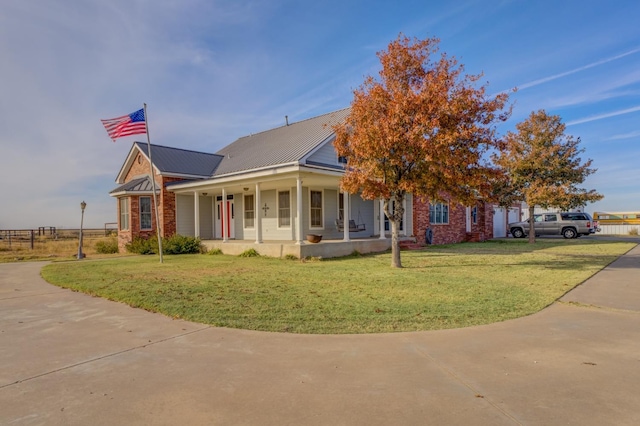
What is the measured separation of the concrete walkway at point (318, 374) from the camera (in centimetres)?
310

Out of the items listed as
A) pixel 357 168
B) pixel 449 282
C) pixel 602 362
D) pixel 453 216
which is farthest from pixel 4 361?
pixel 453 216

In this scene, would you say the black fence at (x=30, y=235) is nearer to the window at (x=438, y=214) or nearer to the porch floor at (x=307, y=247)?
the porch floor at (x=307, y=247)

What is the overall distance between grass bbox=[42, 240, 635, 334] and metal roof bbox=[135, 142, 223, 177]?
8.47 m

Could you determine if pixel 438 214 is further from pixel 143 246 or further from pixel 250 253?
pixel 143 246

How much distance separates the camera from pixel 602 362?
415 cm

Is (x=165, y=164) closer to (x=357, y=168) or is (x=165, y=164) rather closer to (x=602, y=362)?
(x=357, y=168)

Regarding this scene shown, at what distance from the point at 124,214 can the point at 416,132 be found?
16849 millimetres

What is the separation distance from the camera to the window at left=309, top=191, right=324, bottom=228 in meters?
17.7

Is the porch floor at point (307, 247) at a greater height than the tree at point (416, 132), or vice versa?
the tree at point (416, 132)

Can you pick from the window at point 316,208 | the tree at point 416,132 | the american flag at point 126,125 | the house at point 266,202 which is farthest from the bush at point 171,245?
the tree at point 416,132

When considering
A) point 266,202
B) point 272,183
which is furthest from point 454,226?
point 272,183

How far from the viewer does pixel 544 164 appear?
20.6 meters

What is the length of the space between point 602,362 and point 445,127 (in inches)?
283

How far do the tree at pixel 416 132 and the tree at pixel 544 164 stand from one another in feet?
36.1
